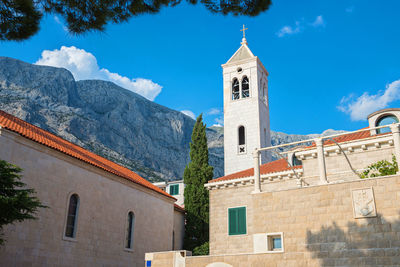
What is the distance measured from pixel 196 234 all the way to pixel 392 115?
17.5 m

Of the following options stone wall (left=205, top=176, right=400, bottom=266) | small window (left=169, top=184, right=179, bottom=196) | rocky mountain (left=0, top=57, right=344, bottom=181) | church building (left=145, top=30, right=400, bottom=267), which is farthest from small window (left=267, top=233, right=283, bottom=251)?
rocky mountain (left=0, top=57, right=344, bottom=181)

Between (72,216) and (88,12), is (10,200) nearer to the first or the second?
(88,12)

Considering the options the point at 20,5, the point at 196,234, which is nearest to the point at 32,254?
the point at 20,5

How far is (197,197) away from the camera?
98.7ft

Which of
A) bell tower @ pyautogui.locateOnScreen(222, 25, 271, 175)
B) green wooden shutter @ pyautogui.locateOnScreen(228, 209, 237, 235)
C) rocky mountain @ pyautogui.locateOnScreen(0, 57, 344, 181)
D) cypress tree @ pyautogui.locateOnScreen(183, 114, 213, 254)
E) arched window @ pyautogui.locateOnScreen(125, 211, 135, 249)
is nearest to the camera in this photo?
green wooden shutter @ pyautogui.locateOnScreen(228, 209, 237, 235)

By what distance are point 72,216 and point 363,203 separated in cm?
1388

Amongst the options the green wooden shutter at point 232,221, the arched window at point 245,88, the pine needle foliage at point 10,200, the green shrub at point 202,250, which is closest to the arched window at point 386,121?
the green wooden shutter at point 232,221

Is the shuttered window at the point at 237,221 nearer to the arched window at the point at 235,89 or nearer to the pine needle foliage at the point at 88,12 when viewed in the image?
the pine needle foliage at the point at 88,12

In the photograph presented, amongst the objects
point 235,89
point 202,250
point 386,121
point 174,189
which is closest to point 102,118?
point 174,189

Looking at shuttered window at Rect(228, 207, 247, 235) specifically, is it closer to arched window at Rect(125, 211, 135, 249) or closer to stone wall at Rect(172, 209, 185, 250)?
arched window at Rect(125, 211, 135, 249)

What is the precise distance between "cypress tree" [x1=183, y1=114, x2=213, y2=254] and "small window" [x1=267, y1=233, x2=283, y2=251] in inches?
632

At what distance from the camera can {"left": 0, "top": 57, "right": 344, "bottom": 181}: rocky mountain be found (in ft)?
243

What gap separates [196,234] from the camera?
1132 inches

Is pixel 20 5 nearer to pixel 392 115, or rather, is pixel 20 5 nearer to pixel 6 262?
pixel 6 262
